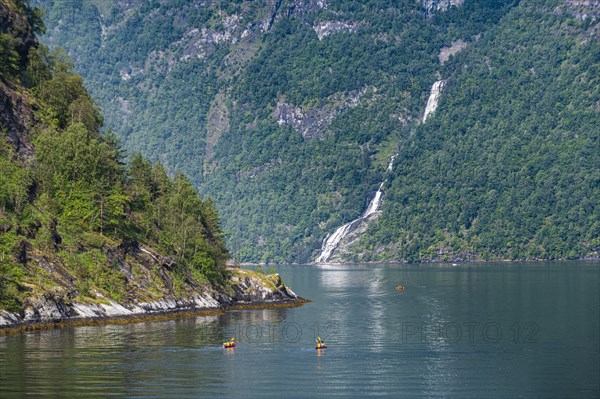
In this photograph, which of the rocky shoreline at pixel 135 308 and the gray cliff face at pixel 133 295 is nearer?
the rocky shoreline at pixel 135 308

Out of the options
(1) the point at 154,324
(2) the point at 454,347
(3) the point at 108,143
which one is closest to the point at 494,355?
(2) the point at 454,347

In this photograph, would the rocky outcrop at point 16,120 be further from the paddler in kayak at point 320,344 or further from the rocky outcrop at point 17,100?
the paddler in kayak at point 320,344

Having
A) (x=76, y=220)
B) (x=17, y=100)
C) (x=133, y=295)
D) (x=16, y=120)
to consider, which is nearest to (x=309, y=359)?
(x=133, y=295)

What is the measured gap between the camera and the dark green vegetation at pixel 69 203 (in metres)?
142

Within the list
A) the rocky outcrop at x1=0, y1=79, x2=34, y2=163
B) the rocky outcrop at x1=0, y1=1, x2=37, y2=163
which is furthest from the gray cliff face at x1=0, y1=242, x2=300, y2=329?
the rocky outcrop at x1=0, y1=1, x2=37, y2=163

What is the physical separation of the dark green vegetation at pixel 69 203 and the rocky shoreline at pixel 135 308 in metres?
1.69

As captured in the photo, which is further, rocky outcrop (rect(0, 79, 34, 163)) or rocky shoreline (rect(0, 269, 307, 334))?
rocky outcrop (rect(0, 79, 34, 163))

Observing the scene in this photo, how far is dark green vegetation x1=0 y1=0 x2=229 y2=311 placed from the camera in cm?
14200

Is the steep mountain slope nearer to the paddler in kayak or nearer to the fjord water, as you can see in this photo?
the fjord water

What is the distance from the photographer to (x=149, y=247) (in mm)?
170000

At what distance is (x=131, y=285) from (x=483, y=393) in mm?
72737

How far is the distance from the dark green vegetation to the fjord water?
10166 mm

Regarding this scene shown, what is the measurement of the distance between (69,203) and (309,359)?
194 ft

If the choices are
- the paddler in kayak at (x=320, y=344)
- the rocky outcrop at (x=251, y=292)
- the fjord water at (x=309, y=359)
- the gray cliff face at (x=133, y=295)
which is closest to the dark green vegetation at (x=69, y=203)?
the gray cliff face at (x=133, y=295)
